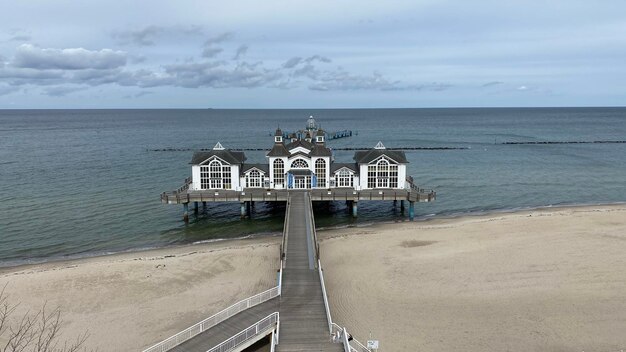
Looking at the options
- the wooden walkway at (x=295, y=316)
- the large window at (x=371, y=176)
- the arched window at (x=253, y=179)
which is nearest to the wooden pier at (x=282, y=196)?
the large window at (x=371, y=176)

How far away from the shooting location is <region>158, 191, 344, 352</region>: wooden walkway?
18.8 m

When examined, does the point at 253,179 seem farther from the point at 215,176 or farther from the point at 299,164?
the point at 299,164

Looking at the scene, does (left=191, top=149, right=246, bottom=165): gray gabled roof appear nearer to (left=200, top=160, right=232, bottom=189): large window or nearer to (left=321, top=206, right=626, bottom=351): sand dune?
(left=200, top=160, right=232, bottom=189): large window

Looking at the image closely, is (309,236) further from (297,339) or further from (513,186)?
(513,186)

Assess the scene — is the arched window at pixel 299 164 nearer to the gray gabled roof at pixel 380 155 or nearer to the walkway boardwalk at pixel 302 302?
the gray gabled roof at pixel 380 155

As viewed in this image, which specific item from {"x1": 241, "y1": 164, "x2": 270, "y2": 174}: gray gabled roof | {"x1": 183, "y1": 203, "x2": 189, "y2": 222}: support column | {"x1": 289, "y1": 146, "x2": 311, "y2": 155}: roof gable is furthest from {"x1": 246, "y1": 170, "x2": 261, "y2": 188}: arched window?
{"x1": 183, "y1": 203, "x2": 189, "y2": 222}: support column

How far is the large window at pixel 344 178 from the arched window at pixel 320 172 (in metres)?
1.30

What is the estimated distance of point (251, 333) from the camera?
1941 cm

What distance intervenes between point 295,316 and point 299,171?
24000mm

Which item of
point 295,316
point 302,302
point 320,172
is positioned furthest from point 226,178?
point 295,316

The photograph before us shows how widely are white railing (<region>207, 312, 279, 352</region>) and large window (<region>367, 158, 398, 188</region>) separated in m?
25.2

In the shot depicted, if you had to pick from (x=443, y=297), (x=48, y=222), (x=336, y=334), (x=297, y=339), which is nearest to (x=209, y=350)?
(x=297, y=339)

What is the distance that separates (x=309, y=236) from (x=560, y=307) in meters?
15.0

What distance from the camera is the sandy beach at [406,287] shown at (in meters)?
21.2
